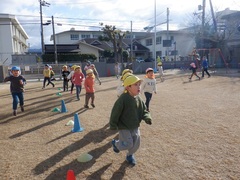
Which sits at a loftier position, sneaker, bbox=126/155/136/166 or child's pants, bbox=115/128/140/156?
child's pants, bbox=115/128/140/156

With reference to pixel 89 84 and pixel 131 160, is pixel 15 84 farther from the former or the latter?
pixel 131 160

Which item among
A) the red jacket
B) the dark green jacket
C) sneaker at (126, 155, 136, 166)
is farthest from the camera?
the red jacket

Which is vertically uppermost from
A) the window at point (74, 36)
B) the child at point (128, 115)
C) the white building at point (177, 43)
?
the window at point (74, 36)

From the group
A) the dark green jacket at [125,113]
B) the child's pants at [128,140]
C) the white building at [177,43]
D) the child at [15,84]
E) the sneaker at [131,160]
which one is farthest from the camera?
the white building at [177,43]

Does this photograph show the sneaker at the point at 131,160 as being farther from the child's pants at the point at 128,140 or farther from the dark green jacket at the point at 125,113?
the dark green jacket at the point at 125,113

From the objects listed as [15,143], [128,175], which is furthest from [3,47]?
[128,175]

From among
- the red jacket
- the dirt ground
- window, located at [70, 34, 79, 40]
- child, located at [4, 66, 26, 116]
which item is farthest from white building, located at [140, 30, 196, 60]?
child, located at [4, 66, 26, 116]

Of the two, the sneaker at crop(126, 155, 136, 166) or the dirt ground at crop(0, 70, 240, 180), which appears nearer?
the dirt ground at crop(0, 70, 240, 180)

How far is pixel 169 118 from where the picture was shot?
249 inches

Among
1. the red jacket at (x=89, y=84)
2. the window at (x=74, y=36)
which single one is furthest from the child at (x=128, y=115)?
the window at (x=74, y=36)

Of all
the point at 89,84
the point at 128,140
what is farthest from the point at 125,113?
the point at 89,84

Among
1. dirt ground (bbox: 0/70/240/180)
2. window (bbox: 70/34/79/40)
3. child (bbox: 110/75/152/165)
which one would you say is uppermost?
window (bbox: 70/34/79/40)

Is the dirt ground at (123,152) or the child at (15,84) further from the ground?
the child at (15,84)

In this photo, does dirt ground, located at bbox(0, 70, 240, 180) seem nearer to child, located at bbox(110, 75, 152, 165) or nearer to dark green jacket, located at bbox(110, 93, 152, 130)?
child, located at bbox(110, 75, 152, 165)
